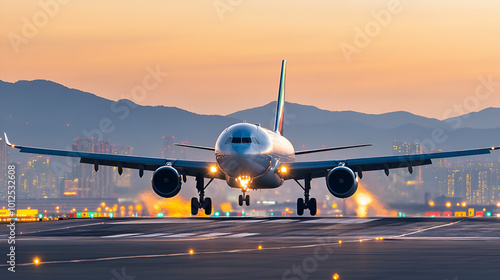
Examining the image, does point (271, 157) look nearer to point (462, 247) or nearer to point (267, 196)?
point (462, 247)

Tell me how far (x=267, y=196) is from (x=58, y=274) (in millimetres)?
113942

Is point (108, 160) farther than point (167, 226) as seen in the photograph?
Yes

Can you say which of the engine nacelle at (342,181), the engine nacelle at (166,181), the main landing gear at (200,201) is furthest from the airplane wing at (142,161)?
the engine nacelle at (342,181)

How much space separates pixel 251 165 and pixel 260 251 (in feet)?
89.6

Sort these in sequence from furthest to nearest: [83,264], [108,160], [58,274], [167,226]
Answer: [108,160]
[167,226]
[83,264]
[58,274]

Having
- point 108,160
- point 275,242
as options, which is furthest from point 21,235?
point 108,160

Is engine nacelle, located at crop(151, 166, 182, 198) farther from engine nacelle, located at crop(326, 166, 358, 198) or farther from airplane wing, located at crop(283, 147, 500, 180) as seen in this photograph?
engine nacelle, located at crop(326, 166, 358, 198)

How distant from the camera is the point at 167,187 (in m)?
65.6

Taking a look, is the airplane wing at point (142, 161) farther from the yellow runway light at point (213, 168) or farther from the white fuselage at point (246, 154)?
the white fuselage at point (246, 154)

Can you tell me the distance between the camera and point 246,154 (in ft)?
202

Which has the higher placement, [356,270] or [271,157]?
[271,157]

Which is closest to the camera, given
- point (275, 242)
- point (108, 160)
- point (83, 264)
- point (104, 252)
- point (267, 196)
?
point (83, 264)

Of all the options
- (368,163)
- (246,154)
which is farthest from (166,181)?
(368,163)

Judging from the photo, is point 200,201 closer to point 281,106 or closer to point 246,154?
point 246,154
